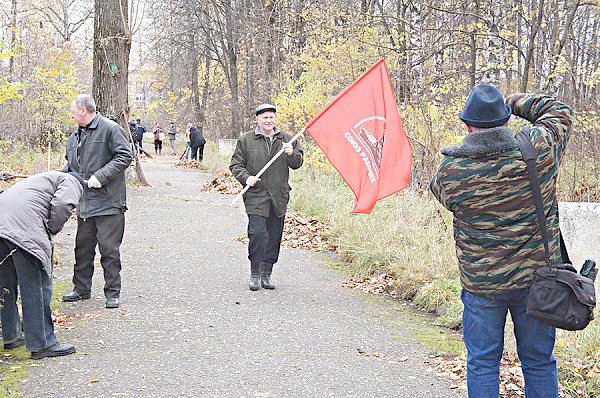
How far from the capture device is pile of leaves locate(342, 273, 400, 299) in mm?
9055

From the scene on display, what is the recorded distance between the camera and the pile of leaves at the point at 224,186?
2056 cm

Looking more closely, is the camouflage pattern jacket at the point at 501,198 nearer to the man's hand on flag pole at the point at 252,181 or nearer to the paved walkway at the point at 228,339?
the paved walkway at the point at 228,339

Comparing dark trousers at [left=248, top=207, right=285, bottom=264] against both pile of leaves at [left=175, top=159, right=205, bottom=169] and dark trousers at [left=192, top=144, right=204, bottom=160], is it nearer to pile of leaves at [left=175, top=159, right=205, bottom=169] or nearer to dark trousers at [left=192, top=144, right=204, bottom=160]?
pile of leaves at [left=175, top=159, right=205, bottom=169]

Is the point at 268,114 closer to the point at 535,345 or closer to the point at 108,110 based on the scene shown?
the point at 535,345

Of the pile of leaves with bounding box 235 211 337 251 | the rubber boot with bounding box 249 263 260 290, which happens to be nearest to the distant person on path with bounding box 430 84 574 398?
the rubber boot with bounding box 249 263 260 290

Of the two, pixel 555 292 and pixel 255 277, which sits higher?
pixel 555 292

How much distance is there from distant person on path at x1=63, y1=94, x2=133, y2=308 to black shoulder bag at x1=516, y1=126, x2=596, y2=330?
465 centimetres

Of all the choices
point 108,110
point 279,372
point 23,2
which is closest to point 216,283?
point 279,372

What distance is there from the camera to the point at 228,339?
22.3 feet

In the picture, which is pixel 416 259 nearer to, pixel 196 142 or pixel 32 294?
pixel 32 294

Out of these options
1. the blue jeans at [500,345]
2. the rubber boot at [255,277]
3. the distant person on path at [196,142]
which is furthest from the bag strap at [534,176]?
the distant person on path at [196,142]

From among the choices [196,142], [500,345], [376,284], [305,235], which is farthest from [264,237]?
[196,142]

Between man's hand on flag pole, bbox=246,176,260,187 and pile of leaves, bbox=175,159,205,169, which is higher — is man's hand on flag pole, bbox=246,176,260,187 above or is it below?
above

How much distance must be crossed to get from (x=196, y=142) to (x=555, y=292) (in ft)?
98.4
